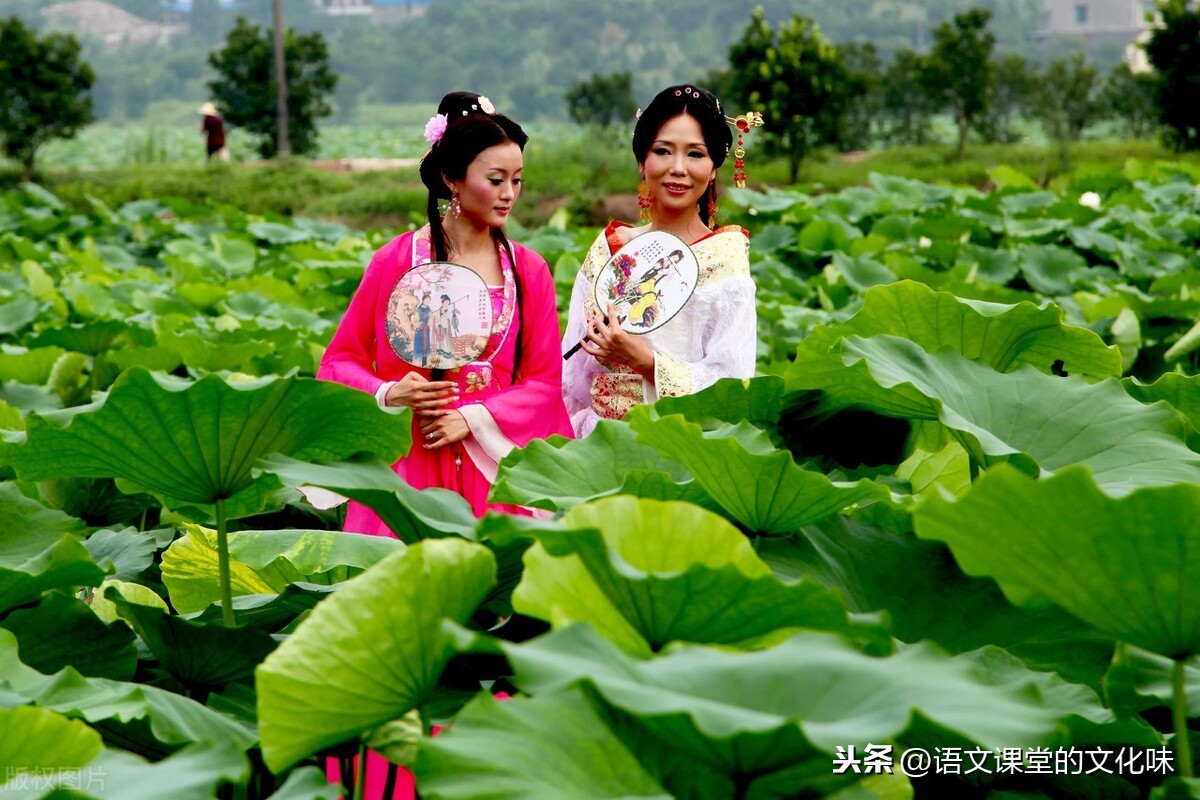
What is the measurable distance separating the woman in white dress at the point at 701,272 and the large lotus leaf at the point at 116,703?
1.20 metres

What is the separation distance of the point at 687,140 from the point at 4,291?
3.48m

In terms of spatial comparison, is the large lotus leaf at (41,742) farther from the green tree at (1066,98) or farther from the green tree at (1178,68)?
the green tree at (1066,98)

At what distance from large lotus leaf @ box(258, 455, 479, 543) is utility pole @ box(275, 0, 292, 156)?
54.0 ft

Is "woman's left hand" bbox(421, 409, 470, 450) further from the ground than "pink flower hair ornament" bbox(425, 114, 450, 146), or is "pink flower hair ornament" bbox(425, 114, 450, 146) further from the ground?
"pink flower hair ornament" bbox(425, 114, 450, 146)

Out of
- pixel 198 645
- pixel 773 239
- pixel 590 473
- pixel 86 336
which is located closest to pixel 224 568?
pixel 198 645

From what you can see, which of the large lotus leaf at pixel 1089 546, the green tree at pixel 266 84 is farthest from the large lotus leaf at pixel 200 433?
the green tree at pixel 266 84

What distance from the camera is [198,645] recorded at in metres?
1.36

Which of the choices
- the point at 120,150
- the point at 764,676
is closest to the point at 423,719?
the point at 764,676

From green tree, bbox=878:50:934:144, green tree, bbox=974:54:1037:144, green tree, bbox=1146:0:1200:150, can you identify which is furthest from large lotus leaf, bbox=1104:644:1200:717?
green tree, bbox=878:50:934:144

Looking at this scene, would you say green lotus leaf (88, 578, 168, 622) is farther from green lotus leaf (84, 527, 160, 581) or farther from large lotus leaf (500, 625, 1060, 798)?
large lotus leaf (500, 625, 1060, 798)

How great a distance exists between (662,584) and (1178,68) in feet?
43.8

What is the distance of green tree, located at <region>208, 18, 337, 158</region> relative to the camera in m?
18.4

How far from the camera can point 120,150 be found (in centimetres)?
3039

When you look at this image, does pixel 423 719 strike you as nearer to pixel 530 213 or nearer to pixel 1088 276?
pixel 1088 276
